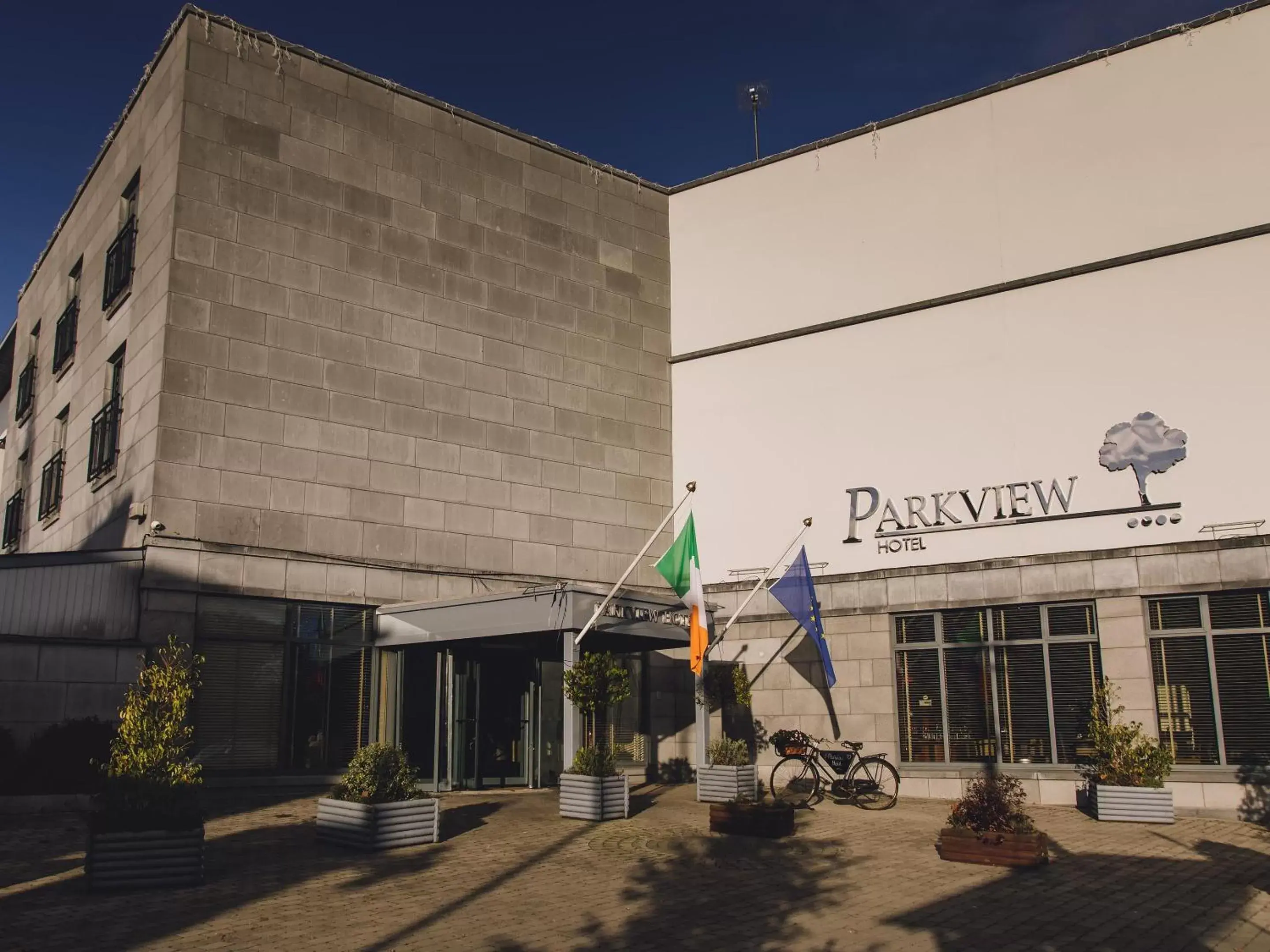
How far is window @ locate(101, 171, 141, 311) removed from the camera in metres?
24.5

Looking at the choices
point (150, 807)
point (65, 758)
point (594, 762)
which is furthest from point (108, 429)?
point (150, 807)

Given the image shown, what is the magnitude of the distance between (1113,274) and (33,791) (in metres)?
21.3

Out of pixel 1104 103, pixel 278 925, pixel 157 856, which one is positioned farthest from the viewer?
pixel 1104 103

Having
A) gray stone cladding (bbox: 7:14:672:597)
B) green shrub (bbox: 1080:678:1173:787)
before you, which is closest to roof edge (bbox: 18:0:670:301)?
→ gray stone cladding (bbox: 7:14:672:597)

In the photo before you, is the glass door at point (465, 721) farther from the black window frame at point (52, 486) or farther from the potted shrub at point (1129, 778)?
the potted shrub at point (1129, 778)

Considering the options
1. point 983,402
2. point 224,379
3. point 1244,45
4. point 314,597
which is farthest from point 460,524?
point 1244,45

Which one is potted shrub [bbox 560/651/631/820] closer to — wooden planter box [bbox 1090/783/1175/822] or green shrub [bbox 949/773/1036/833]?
green shrub [bbox 949/773/1036/833]

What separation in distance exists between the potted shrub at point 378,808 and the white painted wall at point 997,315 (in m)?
12.3

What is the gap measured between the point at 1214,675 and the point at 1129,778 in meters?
2.90

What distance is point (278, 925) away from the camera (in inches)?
433

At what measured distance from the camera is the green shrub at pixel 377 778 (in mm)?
15383

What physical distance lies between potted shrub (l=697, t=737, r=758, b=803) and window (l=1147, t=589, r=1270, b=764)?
7247 mm

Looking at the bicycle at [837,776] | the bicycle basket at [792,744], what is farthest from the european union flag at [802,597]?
the bicycle at [837,776]

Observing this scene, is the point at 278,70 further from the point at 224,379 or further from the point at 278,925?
the point at 278,925
